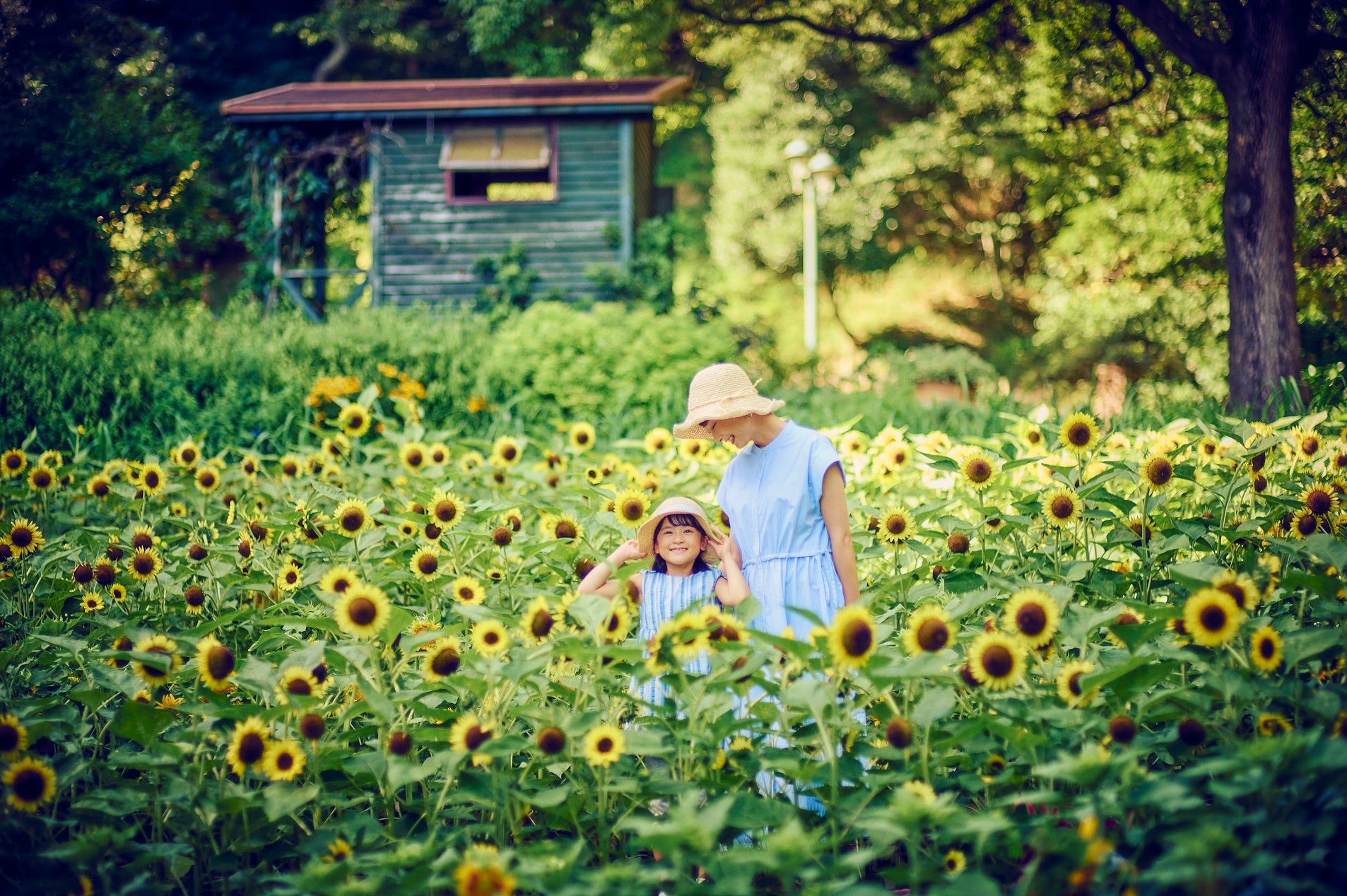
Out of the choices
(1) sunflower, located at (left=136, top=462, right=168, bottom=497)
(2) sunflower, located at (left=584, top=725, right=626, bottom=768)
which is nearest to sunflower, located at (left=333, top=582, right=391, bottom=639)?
(2) sunflower, located at (left=584, top=725, right=626, bottom=768)

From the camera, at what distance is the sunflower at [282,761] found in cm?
183

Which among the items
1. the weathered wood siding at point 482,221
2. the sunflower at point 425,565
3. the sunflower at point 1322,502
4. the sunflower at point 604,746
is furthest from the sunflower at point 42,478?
the weathered wood siding at point 482,221

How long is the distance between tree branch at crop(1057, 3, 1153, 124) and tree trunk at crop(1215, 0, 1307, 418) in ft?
4.10

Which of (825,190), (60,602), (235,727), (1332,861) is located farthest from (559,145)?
(1332,861)

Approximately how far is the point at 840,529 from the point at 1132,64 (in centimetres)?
746

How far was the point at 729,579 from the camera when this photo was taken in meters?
2.51

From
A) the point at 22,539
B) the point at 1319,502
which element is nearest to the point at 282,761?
the point at 22,539

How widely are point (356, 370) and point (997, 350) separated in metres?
13.2

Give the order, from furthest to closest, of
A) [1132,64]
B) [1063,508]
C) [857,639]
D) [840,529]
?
[1132,64] → [1063,508] → [840,529] → [857,639]

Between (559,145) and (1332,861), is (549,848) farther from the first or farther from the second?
(559,145)

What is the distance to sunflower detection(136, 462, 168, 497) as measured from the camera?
3471 mm

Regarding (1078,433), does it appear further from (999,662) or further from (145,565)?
(145,565)

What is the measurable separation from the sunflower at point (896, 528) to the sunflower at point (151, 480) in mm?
2591

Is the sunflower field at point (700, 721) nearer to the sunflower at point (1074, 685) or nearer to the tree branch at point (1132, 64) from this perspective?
the sunflower at point (1074, 685)
